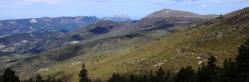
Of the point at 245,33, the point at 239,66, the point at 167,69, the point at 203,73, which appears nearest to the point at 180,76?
the point at 203,73

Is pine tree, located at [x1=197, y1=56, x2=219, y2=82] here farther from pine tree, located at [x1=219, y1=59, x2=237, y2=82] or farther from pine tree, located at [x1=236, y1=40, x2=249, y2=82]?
pine tree, located at [x1=236, y1=40, x2=249, y2=82]

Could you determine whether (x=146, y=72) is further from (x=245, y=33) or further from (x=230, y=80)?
(x=230, y=80)

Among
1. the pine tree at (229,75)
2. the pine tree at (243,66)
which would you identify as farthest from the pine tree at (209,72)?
the pine tree at (243,66)

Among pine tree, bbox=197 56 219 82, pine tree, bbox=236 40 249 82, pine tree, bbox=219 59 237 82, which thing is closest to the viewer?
pine tree, bbox=236 40 249 82

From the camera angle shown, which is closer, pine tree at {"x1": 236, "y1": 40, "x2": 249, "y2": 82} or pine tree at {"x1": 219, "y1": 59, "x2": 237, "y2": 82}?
pine tree at {"x1": 236, "y1": 40, "x2": 249, "y2": 82}

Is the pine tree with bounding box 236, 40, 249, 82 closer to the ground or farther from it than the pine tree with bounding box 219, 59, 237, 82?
farther from it

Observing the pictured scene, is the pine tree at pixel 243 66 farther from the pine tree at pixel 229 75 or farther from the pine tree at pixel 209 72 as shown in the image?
the pine tree at pixel 209 72

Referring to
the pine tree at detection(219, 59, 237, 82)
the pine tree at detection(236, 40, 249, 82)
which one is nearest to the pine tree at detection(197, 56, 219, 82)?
the pine tree at detection(219, 59, 237, 82)

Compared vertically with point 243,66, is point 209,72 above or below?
below

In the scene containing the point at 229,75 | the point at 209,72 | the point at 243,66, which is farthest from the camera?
the point at 209,72

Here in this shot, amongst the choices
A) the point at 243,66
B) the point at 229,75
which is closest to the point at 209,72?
the point at 229,75

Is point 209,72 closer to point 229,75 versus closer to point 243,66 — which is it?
point 229,75

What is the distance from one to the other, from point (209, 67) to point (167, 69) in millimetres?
145125

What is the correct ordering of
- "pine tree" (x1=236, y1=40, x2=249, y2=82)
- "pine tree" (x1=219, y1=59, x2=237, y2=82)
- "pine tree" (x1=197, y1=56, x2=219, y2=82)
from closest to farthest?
"pine tree" (x1=236, y1=40, x2=249, y2=82) < "pine tree" (x1=219, y1=59, x2=237, y2=82) < "pine tree" (x1=197, y1=56, x2=219, y2=82)
